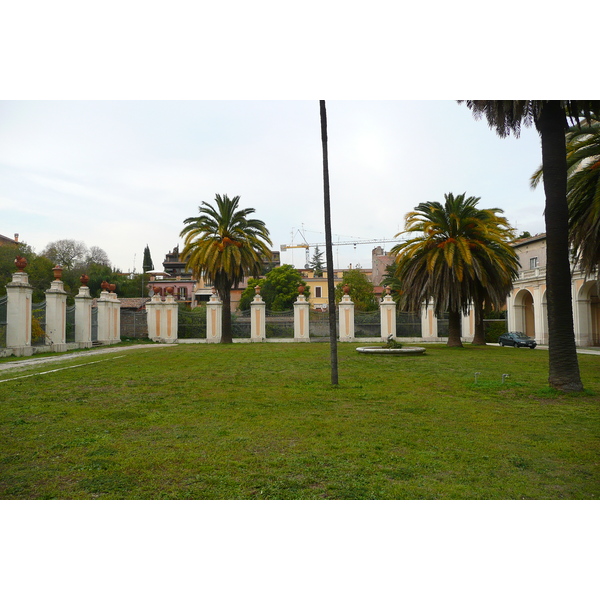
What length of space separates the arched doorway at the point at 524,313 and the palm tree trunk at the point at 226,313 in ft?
74.9

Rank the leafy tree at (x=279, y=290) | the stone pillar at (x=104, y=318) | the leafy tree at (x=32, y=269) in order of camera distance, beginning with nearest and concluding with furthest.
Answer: the stone pillar at (x=104, y=318), the leafy tree at (x=32, y=269), the leafy tree at (x=279, y=290)

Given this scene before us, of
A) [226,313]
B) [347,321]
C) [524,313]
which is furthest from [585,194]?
[524,313]

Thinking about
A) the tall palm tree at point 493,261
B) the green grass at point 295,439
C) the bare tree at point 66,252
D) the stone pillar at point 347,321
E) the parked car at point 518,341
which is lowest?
the parked car at point 518,341

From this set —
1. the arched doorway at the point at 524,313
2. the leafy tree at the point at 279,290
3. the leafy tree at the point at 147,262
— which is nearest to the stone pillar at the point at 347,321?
the arched doorway at the point at 524,313

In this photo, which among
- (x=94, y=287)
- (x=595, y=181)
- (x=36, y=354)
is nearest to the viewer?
(x=595, y=181)

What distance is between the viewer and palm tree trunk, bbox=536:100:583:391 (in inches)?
372

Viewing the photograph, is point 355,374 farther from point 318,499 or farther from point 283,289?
point 283,289

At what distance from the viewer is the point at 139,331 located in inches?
1211

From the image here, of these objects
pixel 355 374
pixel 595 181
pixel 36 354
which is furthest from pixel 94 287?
pixel 595 181

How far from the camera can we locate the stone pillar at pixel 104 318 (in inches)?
990

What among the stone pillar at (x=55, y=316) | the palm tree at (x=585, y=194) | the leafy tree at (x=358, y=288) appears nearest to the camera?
the palm tree at (x=585, y=194)

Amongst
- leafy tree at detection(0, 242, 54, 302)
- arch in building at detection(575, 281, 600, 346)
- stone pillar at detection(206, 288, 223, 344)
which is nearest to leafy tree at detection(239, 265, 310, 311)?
leafy tree at detection(0, 242, 54, 302)

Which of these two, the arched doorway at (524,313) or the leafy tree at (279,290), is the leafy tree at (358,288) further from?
the arched doorway at (524,313)

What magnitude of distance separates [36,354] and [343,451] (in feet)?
55.2
